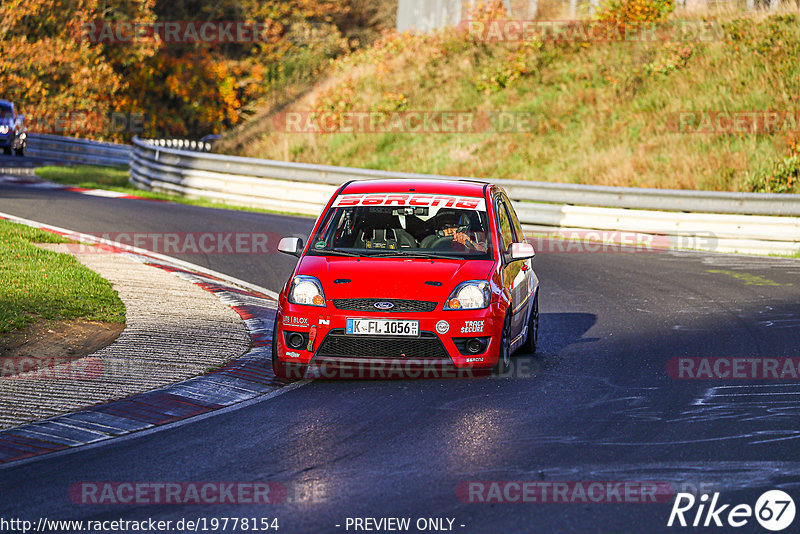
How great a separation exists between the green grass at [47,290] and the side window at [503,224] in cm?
389

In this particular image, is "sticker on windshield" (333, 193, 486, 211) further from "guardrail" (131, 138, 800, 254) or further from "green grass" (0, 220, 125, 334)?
"guardrail" (131, 138, 800, 254)

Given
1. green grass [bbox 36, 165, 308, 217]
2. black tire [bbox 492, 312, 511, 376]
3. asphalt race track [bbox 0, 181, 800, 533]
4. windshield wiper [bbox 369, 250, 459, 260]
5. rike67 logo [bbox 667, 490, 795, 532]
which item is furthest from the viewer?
green grass [bbox 36, 165, 308, 217]

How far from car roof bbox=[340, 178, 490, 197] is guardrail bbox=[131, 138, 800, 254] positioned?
6878 mm

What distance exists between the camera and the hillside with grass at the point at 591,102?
968 inches

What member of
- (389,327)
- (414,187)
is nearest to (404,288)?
(389,327)

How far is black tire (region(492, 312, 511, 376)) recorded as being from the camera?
30.2 ft

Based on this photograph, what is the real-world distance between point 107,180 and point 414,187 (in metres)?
22.6

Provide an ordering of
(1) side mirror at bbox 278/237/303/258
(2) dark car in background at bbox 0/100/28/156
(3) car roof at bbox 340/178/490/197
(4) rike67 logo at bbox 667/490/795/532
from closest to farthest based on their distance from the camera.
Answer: (4) rike67 logo at bbox 667/490/795/532
(1) side mirror at bbox 278/237/303/258
(3) car roof at bbox 340/178/490/197
(2) dark car in background at bbox 0/100/28/156

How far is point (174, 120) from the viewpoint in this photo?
5097 centimetres

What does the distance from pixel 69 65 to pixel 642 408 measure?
3969 cm

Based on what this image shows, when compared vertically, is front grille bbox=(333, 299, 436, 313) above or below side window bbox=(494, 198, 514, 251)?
below

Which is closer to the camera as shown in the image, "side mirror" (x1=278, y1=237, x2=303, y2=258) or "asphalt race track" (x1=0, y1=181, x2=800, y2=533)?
"asphalt race track" (x1=0, y1=181, x2=800, y2=533)

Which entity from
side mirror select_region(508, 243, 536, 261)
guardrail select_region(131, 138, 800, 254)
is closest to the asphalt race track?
side mirror select_region(508, 243, 536, 261)

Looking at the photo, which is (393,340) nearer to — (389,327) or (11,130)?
(389,327)
